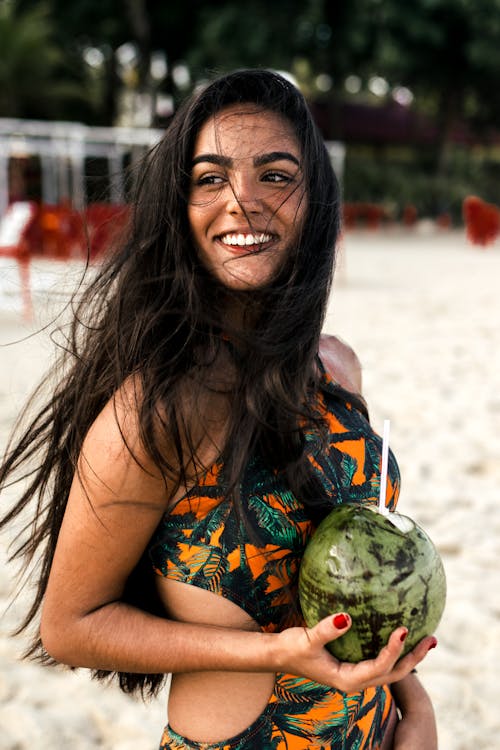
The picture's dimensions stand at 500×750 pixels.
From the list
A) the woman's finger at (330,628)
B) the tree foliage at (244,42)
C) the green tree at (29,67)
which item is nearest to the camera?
the woman's finger at (330,628)

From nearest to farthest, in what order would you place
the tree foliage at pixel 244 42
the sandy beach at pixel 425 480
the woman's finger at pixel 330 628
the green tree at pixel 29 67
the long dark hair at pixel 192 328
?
the woman's finger at pixel 330 628 → the long dark hair at pixel 192 328 → the sandy beach at pixel 425 480 → the green tree at pixel 29 67 → the tree foliage at pixel 244 42

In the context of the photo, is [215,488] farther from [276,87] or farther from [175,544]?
[276,87]

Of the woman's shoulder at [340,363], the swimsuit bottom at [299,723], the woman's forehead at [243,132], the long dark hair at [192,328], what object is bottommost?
the swimsuit bottom at [299,723]

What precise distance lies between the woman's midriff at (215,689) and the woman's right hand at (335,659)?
0.43 feet

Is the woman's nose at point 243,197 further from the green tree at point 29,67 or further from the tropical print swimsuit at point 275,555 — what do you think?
the green tree at point 29,67

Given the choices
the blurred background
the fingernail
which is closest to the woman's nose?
the fingernail

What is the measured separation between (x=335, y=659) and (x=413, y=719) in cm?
54

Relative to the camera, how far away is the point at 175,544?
1.18 m

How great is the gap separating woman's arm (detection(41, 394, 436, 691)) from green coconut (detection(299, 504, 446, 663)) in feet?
0.13

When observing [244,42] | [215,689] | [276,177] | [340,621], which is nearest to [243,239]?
[276,177]

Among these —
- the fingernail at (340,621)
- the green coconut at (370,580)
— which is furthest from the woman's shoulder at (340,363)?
the fingernail at (340,621)

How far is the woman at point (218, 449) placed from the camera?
1117 millimetres

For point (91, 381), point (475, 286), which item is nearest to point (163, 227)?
point (91, 381)

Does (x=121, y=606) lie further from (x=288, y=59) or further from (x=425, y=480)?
(x=288, y=59)
